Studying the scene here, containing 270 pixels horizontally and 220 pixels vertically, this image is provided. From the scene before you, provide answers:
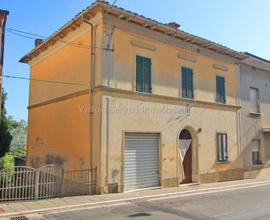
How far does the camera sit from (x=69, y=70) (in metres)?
14.9

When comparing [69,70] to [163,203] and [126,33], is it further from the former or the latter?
[163,203]

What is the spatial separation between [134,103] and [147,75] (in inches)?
60.0

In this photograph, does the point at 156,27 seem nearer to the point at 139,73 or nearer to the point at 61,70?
the point at 139,73

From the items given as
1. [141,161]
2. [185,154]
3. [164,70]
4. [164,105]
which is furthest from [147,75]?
[185,154]

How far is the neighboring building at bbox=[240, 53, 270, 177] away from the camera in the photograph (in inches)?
746

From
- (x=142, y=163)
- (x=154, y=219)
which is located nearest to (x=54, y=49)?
(x=142, y=163)

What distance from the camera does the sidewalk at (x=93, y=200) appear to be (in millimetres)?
9283

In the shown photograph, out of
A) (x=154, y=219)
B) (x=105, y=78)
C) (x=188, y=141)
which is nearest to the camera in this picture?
(x=154, y=219)

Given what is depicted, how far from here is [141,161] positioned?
13.6 m

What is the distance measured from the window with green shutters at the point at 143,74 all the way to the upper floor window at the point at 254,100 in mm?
8717

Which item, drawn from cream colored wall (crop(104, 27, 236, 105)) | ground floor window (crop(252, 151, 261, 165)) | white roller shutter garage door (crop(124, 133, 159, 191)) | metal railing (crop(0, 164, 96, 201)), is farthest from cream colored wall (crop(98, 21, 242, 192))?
ground floor window (crop(252, 151, 261, 165))

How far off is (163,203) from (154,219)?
250 centimetres

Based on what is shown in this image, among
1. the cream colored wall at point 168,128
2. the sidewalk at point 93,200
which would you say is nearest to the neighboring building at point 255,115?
the cream colored wall at point 168,128

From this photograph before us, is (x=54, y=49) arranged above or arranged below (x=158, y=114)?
above
